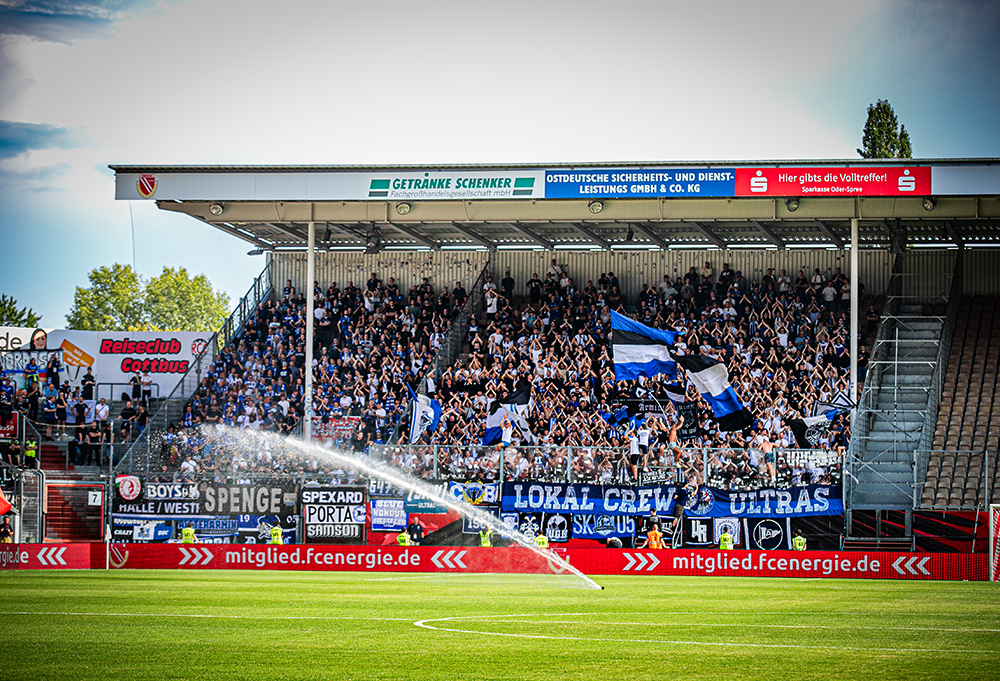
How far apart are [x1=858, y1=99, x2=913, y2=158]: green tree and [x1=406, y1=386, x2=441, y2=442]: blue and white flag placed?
3457cm

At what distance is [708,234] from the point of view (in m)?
40.6

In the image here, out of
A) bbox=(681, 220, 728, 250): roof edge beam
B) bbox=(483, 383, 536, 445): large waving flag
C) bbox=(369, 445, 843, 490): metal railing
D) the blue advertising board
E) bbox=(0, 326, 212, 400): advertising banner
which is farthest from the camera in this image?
bbox=(0, 326, 212, 400): advertising banner

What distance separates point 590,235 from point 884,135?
26706 millimetres

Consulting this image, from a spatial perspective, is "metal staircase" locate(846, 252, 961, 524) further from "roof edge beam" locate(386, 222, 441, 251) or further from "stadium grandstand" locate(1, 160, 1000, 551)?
"roof edge beam" locate(386, 222, 441, 251)

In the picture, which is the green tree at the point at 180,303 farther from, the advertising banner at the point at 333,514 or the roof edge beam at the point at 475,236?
the advertising banner at the point at 333,514

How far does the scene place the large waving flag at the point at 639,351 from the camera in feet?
116

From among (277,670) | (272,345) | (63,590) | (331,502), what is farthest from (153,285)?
(277,670)

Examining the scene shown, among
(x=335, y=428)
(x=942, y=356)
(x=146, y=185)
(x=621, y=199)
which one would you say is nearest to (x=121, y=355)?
(x=146, y=185)

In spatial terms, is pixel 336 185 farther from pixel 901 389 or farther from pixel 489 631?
pixel 489 631

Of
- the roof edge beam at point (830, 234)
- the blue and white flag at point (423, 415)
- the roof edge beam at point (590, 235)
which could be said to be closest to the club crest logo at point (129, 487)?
the blue and white flag at point (423, 415)

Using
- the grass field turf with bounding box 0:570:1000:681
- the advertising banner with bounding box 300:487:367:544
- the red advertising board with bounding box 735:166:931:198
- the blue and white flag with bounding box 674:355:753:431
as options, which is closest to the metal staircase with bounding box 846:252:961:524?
the blue and white flag with bounding box 674:355:753:431

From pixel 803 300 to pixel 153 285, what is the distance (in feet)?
244

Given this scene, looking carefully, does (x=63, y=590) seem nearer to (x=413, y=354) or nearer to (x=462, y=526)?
(x=462, y=526)

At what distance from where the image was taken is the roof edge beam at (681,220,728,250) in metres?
39.5
